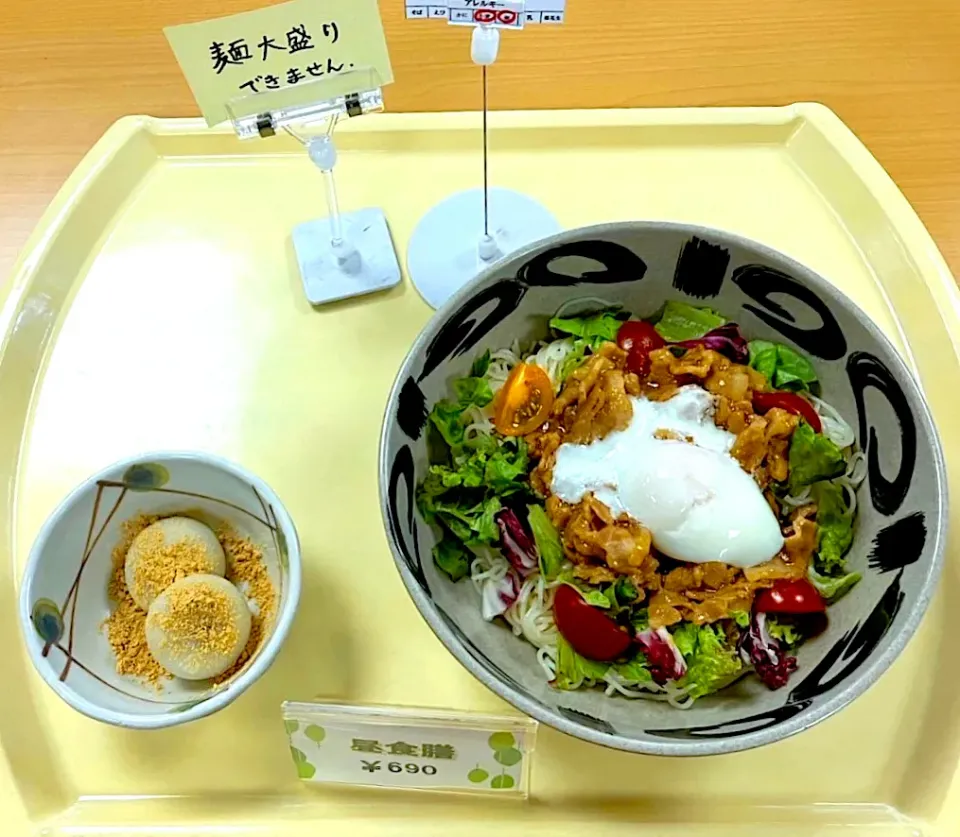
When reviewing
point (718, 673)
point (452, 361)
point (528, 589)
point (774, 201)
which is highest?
point (774, 201)

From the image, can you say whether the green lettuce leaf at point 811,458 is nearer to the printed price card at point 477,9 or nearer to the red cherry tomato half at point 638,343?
the red cherry tomato half at point 638,343

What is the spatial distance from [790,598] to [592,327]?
0.43 meters

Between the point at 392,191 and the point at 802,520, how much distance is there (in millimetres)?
812

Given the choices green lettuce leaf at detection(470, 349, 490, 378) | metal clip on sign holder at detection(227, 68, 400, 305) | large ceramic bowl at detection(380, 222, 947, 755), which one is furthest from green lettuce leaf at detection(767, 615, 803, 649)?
metal clip on sign holder at detection(227, 68, 400, 305)

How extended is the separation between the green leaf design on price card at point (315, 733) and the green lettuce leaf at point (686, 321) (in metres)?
0.67

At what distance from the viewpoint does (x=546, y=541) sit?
113cm

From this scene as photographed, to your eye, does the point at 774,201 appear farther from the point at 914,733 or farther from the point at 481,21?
the point at 914,733

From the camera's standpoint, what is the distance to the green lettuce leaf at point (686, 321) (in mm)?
1235

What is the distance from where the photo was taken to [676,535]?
3.67ft

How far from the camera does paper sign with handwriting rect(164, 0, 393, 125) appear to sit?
1.03 meters

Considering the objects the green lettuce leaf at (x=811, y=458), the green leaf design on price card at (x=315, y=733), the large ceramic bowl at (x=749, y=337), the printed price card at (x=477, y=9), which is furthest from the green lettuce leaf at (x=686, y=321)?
the green leaf design on price card at (x=315, y=733)

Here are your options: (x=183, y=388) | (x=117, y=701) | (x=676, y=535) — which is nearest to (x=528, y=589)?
(x=676, y=535)

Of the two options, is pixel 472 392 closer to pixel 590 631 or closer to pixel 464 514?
pixel 464 514

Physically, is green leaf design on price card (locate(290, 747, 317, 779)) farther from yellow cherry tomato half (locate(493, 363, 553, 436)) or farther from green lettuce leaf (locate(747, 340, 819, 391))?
green lettuce leaf (locate(747, 340, 819, 391))
